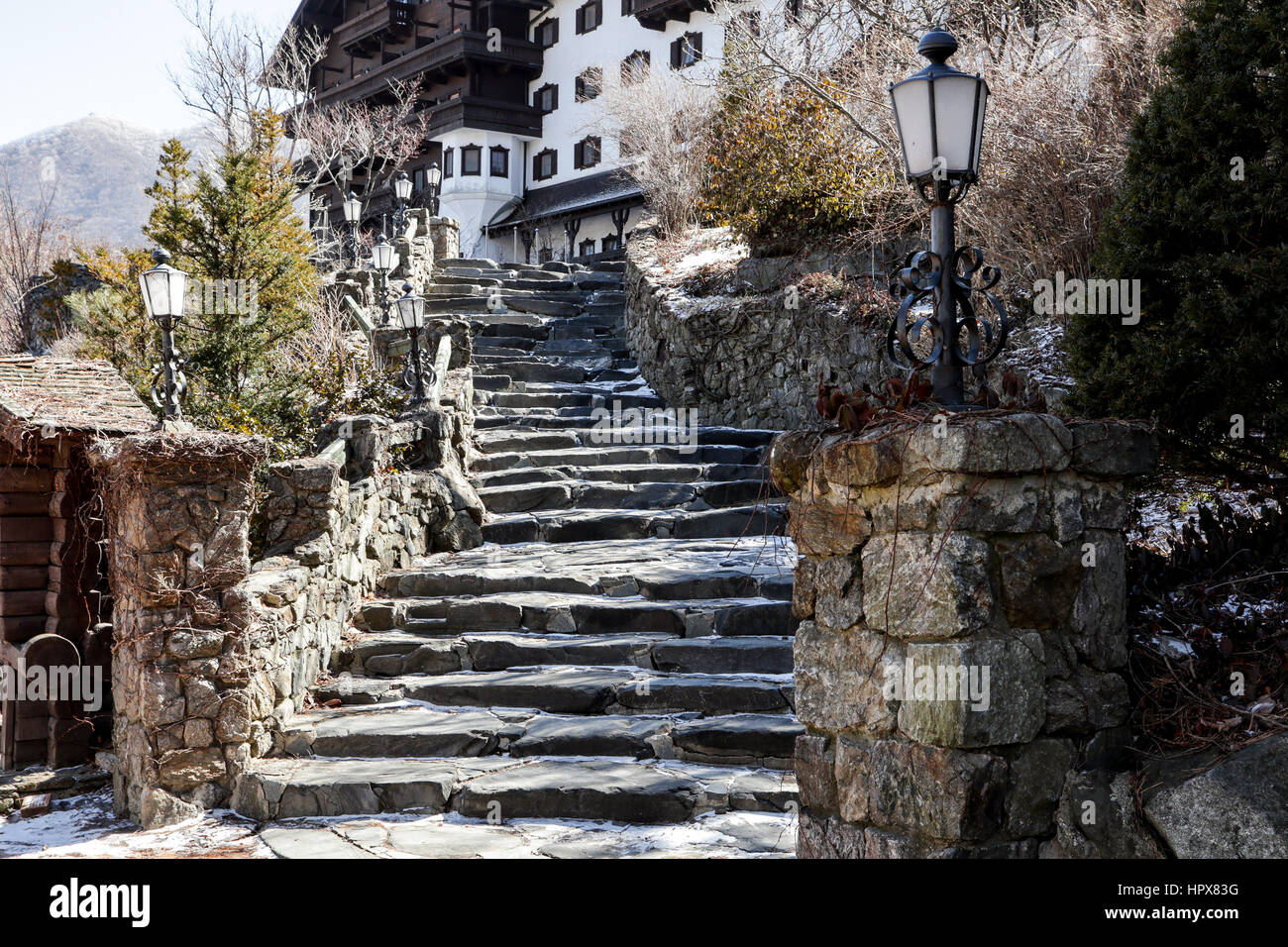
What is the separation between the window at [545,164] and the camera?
1362 inches

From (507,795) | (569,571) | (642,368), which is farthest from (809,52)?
(507,795)

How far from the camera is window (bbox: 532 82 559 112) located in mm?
34875

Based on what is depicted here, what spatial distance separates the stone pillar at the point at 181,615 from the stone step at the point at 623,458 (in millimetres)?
5514

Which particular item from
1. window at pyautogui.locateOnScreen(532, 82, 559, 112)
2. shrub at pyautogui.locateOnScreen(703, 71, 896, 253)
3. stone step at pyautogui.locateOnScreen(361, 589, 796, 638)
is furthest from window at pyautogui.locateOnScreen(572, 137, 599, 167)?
stone step at pyautogui.locateOnScreen(361, 589, 796, 638)

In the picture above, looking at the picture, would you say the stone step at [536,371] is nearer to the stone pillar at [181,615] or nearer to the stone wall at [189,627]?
the stone wall at [189,627]

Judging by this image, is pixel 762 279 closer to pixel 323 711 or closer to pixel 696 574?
pixel 696 574

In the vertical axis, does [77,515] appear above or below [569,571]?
above

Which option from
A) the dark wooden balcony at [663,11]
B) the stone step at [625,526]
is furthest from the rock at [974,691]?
the dark wooden balcony at [663,11]

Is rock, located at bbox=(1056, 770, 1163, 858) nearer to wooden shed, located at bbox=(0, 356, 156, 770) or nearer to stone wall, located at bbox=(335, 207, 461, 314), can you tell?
wooden shed, located at bbox=(0, 356, 156, 770)

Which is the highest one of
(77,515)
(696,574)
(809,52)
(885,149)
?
(809,52)

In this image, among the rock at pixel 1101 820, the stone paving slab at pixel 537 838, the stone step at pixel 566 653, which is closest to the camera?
the rock at pixel 1101 820
